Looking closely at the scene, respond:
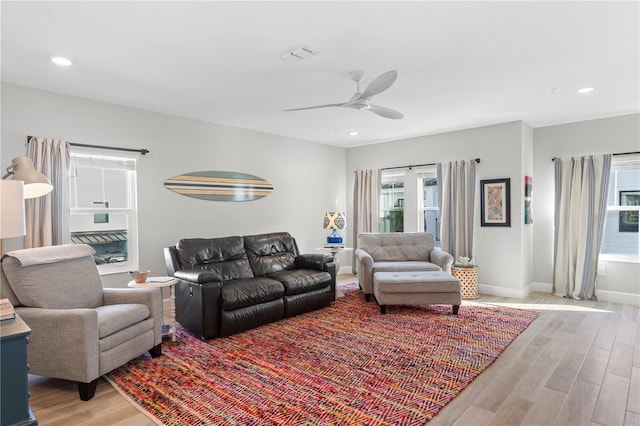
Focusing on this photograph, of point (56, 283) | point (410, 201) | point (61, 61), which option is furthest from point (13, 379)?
point (410, 201)

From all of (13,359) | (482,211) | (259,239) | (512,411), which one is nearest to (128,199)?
(259,239)

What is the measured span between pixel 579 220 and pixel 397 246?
2.50 meters

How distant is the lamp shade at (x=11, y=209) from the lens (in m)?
1.91

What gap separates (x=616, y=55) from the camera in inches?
114

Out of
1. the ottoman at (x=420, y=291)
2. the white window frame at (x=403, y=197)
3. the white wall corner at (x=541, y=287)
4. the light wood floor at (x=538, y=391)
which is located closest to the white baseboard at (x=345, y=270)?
the white window frame at (x=403, y=197)

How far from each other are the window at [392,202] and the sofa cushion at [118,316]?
4603 mm

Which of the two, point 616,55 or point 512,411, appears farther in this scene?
point 616,55

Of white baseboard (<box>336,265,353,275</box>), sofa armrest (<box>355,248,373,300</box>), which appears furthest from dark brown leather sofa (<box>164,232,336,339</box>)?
white baseboard (<box>336,265,353,275</box>)

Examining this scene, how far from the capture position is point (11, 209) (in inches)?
→ 76.9

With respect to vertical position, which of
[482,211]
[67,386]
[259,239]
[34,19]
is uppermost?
[34,19]

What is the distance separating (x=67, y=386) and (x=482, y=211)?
5241 millimetres

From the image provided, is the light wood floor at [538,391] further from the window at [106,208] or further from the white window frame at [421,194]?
the white window frame at [421,194]

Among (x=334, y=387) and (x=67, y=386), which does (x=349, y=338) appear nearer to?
(x=334, y=387)

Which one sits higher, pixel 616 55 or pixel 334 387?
pixel 616 55
